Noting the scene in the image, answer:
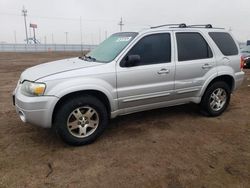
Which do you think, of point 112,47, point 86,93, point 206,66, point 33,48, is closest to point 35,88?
point 86,93

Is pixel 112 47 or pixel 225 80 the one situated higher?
pixel 112 47

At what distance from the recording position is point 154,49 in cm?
435

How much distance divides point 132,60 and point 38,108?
160cm

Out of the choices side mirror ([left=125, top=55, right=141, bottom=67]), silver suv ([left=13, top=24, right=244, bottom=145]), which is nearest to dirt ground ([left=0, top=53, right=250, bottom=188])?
silver suv ([left=13, top=24, right=244, bottom=145])

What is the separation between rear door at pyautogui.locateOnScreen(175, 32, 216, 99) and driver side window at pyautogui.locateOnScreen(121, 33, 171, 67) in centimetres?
23

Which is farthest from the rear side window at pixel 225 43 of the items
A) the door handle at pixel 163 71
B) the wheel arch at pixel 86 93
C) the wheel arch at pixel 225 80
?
the wheel arch at pixel 86 93

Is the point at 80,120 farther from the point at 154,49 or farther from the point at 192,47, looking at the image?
the point at 192,47

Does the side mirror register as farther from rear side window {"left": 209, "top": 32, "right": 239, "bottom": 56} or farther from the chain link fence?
the chain link fence

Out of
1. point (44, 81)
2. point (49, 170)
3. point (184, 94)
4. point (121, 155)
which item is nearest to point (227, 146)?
point (184, 94)

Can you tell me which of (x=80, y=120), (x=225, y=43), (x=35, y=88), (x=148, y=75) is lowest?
(x=80, y=120)

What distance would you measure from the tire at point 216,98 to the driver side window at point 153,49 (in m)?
1.27

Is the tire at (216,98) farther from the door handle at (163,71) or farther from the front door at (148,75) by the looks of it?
the door handle at (163,71)

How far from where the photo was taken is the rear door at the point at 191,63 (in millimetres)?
4586

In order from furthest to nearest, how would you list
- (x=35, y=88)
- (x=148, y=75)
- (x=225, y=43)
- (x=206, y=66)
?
1. (x=225, y=43)
2. (x=206, y=66)
3. (x=148, y=75)
4. (x=35, y=88)
